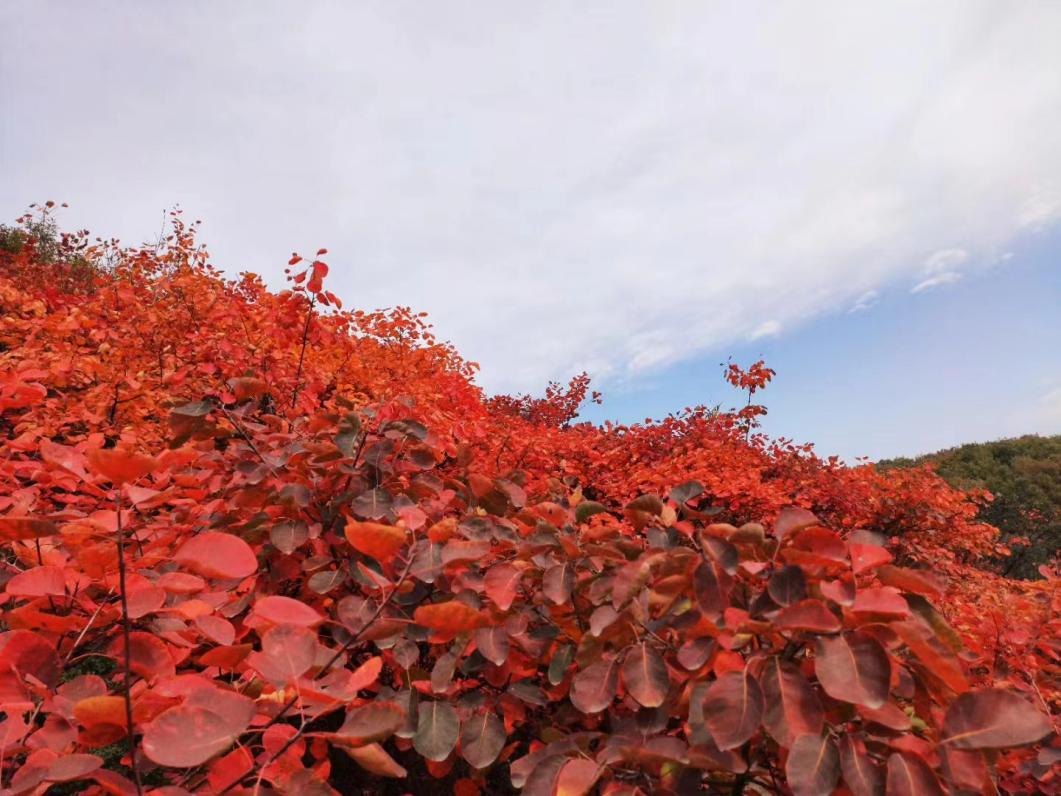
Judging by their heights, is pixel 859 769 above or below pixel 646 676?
below

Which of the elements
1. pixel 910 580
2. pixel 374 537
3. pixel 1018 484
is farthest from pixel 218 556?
pixel 1018 484

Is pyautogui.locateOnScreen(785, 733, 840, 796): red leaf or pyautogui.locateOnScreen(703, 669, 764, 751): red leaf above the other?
pyautogui.locateOnScreen(703, 669, 764, 751): red leaf

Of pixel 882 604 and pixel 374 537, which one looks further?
pixel 374 537

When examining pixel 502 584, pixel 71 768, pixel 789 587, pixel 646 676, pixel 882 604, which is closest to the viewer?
pixel 71 768

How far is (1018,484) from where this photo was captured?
19969 mm

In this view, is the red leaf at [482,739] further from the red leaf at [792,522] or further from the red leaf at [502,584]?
the red leaf at [792,522]

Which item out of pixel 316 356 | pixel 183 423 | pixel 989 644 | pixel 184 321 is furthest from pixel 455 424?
pixel 989 644

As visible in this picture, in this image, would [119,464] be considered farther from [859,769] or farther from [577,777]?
[859,769]

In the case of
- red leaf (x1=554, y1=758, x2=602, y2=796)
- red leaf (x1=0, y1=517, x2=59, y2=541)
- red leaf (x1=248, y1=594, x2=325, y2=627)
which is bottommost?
red leaf (x1=554, y1=758, x2=602, y2=796)

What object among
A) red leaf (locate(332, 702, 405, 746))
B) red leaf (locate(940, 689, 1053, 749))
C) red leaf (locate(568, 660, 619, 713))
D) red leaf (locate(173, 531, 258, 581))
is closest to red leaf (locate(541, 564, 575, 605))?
red leaf (locate(568, 660, 619, 713))

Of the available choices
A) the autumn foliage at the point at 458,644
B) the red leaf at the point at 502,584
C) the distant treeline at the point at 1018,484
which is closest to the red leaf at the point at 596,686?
the autumn foliage at the point at 458,644

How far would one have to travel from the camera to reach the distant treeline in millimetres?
17438

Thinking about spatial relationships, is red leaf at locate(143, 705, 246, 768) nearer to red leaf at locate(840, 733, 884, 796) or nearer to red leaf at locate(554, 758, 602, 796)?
red leaf at locate(554, 758, 602, 796)

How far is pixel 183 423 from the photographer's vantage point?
7.05 ft
